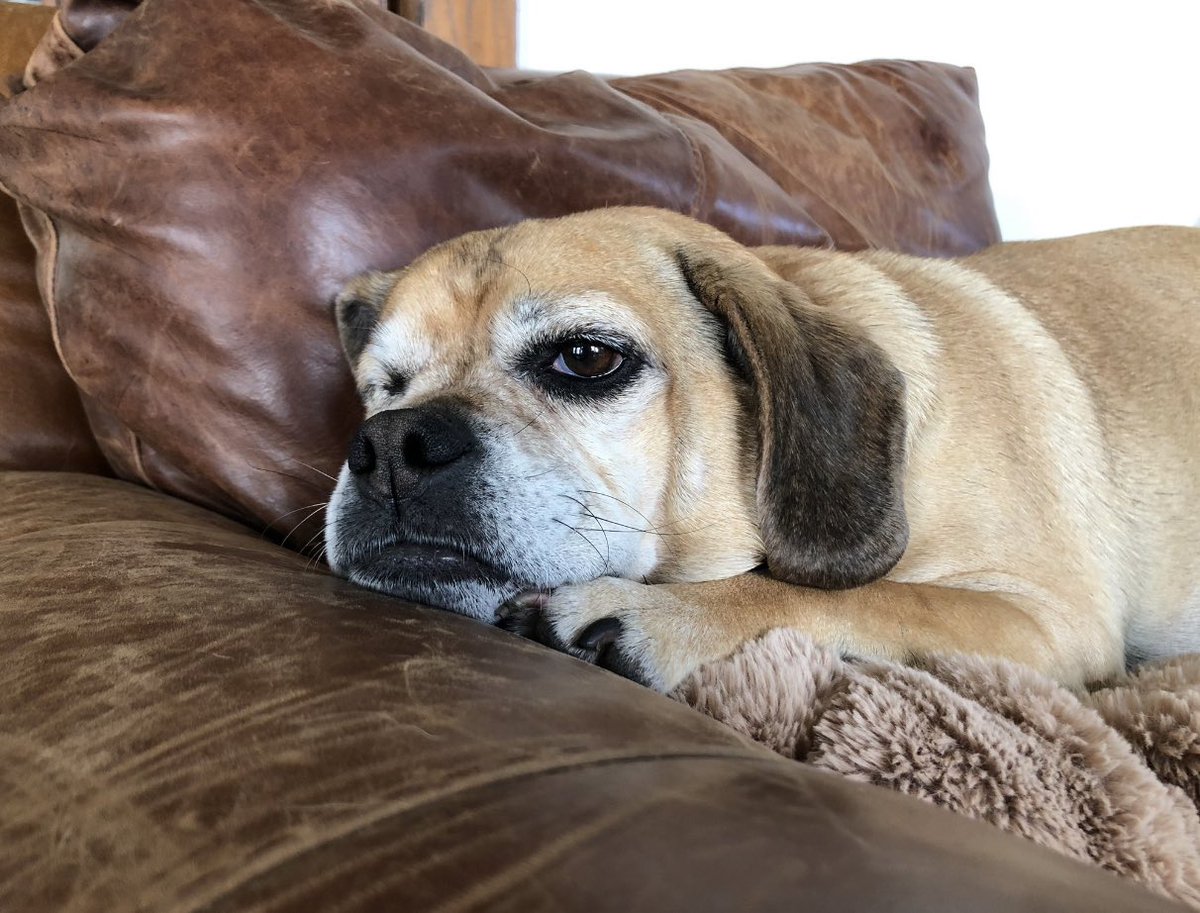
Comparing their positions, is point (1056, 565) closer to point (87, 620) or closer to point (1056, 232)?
point (87, 620)

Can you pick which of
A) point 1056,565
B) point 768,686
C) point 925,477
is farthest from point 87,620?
point 1056,565

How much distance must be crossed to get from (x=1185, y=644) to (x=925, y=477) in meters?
0.65

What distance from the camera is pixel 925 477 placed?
1.33m

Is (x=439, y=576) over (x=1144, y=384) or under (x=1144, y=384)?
under

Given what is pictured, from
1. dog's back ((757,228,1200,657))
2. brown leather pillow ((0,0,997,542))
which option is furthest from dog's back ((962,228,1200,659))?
brown leather pillow ((0,0,997,542))

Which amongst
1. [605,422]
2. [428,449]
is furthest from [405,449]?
[605,422]

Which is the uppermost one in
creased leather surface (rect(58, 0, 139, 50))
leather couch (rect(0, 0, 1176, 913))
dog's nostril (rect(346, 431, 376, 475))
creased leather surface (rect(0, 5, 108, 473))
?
creased leather surface (rect(58, 0, 139, 50))

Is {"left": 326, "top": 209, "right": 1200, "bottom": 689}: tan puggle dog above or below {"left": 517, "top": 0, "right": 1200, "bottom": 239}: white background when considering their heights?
below

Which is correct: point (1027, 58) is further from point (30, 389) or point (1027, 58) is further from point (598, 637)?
point (30, 389)

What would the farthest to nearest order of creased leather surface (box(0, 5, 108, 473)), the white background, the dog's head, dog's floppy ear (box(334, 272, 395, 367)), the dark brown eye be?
the white background < creased leather surface (box(0, 5, 108, 473)) < dog's floppy ear (box(334, 272, 395, 367)) < the dark brown eye < the dog's head

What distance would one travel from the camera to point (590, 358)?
131 cm

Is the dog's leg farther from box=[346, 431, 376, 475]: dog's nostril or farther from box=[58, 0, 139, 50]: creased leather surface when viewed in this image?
box=[58, 0, 139, 50]: creased leather surface

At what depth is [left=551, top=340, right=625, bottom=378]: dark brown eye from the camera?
131cm

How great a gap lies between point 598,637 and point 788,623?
10.2 inches
